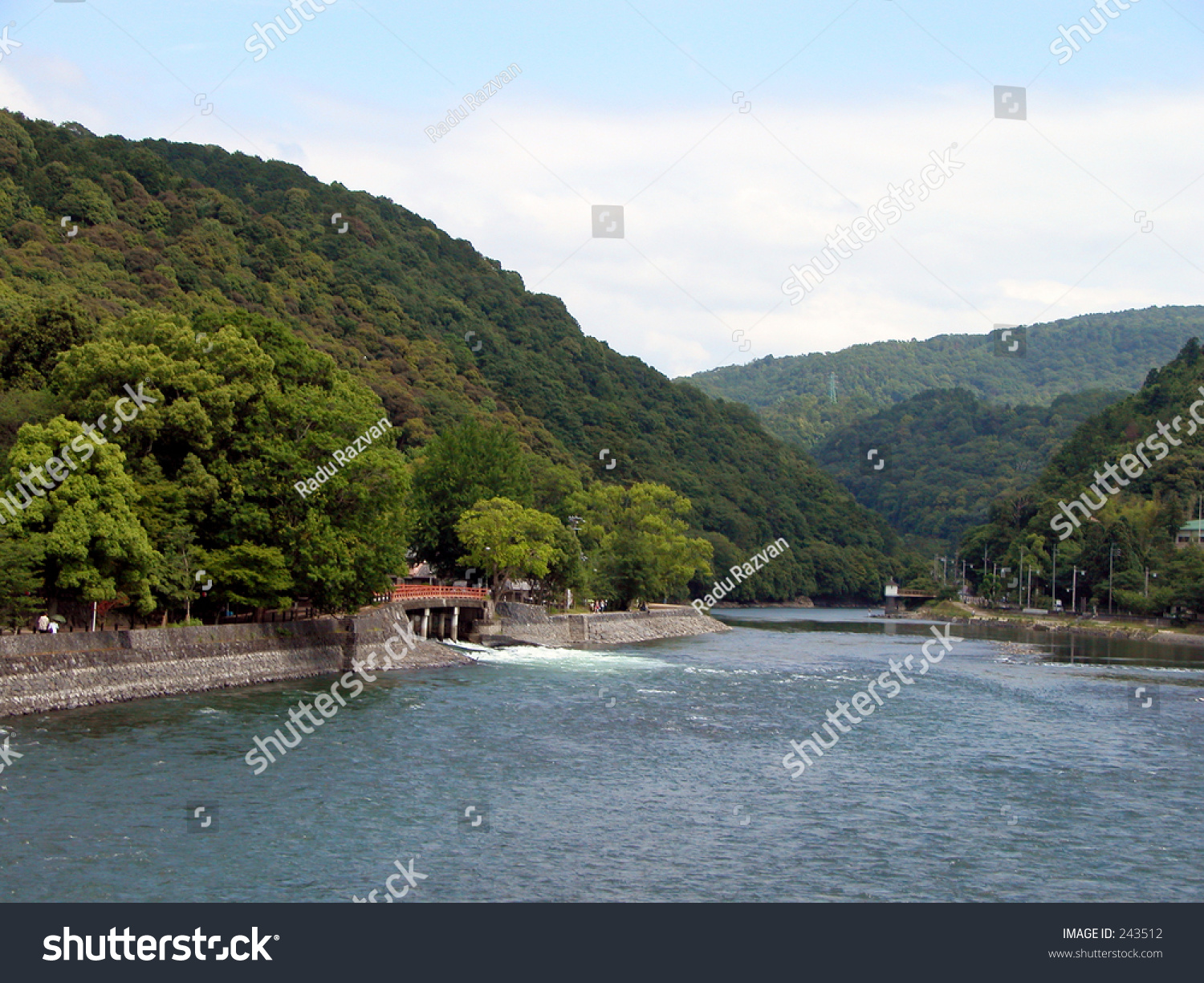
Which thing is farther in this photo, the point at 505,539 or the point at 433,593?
the point at 505,539

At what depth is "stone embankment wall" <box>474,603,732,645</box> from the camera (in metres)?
77.1

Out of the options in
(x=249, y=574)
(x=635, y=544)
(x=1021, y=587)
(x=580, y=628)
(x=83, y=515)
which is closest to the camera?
(x=83, y=515)

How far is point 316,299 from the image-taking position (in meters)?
153

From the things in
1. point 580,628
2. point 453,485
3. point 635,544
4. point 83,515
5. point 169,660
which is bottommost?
point 580,628

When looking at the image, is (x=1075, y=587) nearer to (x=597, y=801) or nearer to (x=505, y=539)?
(x=505, y=539)

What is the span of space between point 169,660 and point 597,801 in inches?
821

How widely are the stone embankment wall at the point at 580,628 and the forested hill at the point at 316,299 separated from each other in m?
20.9

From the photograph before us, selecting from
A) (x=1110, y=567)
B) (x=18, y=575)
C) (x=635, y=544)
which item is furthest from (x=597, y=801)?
(x=1110, y=567)

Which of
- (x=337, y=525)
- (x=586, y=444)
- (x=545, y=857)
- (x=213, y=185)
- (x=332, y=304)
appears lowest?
(x=545, y=857)

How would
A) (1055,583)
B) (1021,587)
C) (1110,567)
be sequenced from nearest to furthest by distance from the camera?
(1110,567)
(1055,583)
(1021,587)

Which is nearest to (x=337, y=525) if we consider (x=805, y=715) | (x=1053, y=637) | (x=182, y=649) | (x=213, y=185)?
(x=182, y=649)

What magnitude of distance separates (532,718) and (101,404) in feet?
71.1
